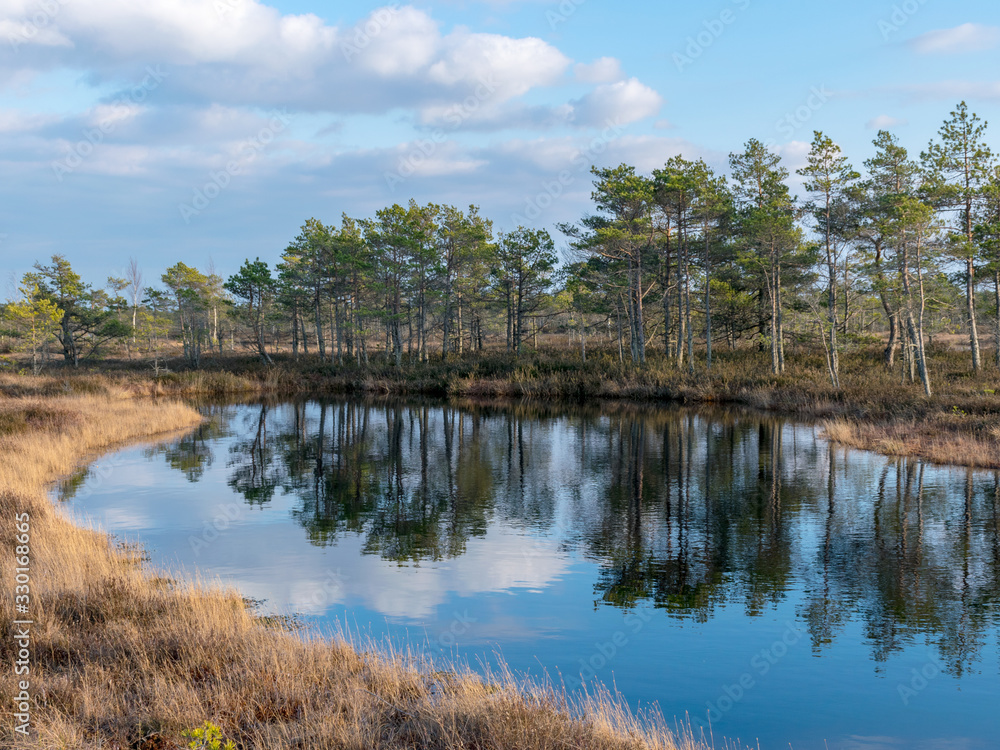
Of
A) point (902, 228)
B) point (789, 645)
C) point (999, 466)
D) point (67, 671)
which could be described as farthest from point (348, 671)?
point (902, 228)

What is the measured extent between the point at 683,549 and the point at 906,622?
172 inches

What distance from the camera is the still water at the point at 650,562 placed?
26.8 feet

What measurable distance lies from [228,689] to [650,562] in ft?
27.9

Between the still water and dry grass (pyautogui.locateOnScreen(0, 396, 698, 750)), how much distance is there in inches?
61.7

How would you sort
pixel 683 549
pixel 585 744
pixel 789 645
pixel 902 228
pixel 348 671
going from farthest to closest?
pixel 902 228, pixel 683 549, pixel 789 645, pixel 348 671, pixel 585 744

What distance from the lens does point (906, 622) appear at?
32.3 ft

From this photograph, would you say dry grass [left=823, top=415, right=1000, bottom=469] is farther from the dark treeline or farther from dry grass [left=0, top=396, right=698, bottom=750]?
dry grass [left=0, top=396, right=698, bottom=750]

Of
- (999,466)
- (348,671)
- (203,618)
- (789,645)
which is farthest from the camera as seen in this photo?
(999,466)

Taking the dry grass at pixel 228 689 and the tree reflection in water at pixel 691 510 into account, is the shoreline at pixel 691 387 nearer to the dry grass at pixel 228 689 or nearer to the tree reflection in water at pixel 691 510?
the tree reflection in water at pixel 691 510

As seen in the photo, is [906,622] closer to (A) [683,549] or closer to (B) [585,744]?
(A) [683,549]

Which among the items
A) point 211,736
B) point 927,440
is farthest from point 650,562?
point 927,440

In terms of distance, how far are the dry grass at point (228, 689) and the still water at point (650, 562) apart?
1.57m

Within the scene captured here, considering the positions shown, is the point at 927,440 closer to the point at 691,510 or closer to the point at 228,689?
the point at 691,510

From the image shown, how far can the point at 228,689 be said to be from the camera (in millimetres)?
6359
